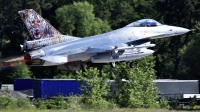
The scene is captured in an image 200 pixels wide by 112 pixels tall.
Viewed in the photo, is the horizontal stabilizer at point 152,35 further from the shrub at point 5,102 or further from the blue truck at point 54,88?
the blue truck at point 54,88

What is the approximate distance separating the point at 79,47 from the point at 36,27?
3.50 meters

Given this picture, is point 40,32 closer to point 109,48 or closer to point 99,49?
point 99,49

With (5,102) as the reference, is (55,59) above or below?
above

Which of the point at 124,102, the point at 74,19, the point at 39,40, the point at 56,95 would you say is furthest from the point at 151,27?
the point at 74,19

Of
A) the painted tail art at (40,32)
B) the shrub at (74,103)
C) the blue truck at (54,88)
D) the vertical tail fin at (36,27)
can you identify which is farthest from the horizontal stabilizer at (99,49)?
the blue truck at (54,88)

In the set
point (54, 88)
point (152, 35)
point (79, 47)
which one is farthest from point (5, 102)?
point (152, 35)

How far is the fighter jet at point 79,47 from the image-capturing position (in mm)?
43188

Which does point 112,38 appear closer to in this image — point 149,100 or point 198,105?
point 149,100

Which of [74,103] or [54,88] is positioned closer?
[74,103]

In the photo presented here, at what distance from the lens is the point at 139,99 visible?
2749 inches

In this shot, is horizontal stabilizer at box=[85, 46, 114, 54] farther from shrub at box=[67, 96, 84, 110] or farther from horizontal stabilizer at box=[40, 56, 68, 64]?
shrub at box=[67, 96, 84, 110]

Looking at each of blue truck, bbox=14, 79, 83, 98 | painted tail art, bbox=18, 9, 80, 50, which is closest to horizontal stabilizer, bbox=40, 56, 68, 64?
painted tail art, bbox=18, 9, 80, 50

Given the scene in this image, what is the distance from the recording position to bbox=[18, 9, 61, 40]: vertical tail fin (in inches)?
1773

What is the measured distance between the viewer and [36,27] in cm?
4531
